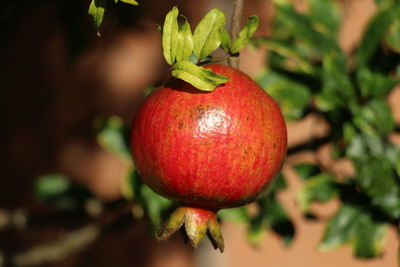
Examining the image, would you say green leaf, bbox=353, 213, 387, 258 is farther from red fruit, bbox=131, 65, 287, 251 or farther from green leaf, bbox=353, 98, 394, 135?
red fruit, bbox=131, 65, 287, 251

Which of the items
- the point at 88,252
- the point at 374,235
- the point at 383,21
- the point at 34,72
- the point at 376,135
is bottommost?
the point at 88,252

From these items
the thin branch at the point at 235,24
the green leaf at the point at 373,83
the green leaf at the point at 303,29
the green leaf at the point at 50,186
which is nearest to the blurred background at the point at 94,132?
the green leaf at the point at 50,186

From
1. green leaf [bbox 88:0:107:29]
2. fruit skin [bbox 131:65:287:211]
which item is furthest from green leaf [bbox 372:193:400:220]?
green leaf [bbox 88:0:107:29]

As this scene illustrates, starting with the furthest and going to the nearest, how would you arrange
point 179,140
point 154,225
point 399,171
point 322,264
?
1. point 322,264
2. point 154,225
3. point 399,171
4. point 179,140

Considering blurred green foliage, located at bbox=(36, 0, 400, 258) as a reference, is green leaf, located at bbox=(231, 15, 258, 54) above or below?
above

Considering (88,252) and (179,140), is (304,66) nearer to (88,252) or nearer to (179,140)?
(179,140)

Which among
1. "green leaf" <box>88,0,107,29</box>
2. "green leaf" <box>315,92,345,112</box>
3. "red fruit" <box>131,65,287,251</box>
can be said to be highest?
"green leaf" <box>88,0,107,29</box>

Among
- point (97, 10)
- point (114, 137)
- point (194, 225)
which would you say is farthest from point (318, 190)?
point (97, 10)

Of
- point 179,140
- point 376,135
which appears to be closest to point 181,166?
point 179,140
